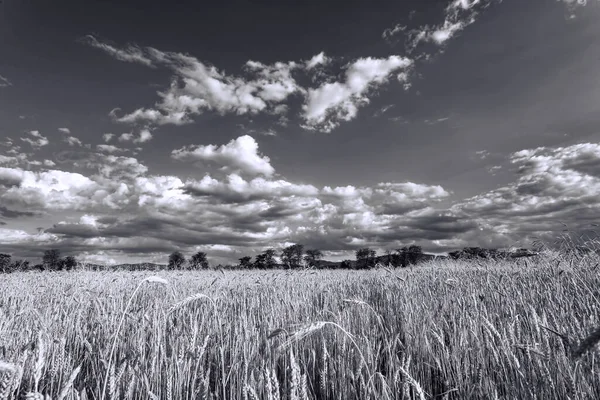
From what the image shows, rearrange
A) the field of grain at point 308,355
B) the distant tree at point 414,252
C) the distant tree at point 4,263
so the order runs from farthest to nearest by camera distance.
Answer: the distant tree at point 414,252
the distant tree at point 4,263
the field of grain at point 308,355

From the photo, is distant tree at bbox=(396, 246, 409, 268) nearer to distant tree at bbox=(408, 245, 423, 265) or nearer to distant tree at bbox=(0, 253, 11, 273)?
distant tree at bbox=(408, 245, 423, 265)

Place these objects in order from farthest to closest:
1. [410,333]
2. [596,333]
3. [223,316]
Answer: [223,316]
[410,333]
[596,333]

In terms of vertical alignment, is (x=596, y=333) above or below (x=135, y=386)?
above

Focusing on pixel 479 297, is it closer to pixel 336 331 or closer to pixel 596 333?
pixel 336 331

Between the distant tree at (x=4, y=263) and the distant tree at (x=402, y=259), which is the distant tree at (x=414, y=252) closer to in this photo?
the distant tree at (x=402, y=259)

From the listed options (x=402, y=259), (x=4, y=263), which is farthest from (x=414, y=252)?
(x=4, y=263)

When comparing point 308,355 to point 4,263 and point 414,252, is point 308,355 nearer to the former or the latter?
point 4,263

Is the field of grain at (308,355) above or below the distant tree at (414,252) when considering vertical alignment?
below

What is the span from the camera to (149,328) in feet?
12.9

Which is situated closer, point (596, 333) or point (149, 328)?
point (596, 333)

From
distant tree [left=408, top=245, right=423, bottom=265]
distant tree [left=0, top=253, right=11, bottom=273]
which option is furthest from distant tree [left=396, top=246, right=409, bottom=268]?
Result: distant tree [left=0, top=253, right=11, bottom=273]

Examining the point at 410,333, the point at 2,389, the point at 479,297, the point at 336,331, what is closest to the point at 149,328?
the point at 336,331

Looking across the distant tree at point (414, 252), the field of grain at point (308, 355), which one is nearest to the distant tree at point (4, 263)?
the field of grain at point (308, 355)

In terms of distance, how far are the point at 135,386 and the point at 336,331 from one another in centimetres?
200
